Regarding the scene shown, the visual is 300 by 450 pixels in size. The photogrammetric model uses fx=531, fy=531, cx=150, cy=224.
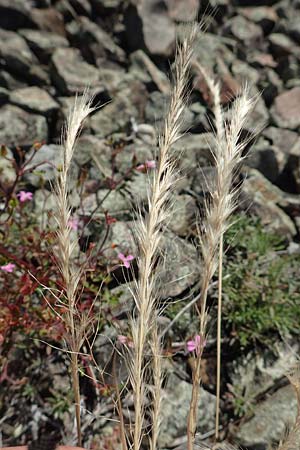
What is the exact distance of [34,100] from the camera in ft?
15.1

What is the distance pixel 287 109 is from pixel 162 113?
1282 millimetres

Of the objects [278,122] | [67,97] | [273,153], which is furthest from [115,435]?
[278,122]

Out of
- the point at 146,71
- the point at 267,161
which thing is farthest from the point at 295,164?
the point at 146,71

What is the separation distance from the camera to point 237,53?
6.17m

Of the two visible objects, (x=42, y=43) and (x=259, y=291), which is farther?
(x=42, y=43)

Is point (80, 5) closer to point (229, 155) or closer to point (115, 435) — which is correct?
point (115, 435)

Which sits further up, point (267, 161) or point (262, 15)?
point (262, 15)

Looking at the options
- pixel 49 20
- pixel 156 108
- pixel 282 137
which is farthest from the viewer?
pixel 49 20

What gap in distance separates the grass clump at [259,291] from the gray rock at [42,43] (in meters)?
2.93

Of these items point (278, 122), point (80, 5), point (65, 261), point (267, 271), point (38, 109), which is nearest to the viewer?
point (65, 261)

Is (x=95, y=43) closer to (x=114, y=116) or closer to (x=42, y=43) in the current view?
(x=42, y=43)

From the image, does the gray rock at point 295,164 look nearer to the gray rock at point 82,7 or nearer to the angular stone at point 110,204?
the angular stone at point 110,204

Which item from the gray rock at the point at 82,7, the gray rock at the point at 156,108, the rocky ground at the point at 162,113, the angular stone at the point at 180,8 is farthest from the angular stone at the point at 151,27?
the gray rock at the point at 156,108

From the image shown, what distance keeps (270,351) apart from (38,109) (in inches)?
109
